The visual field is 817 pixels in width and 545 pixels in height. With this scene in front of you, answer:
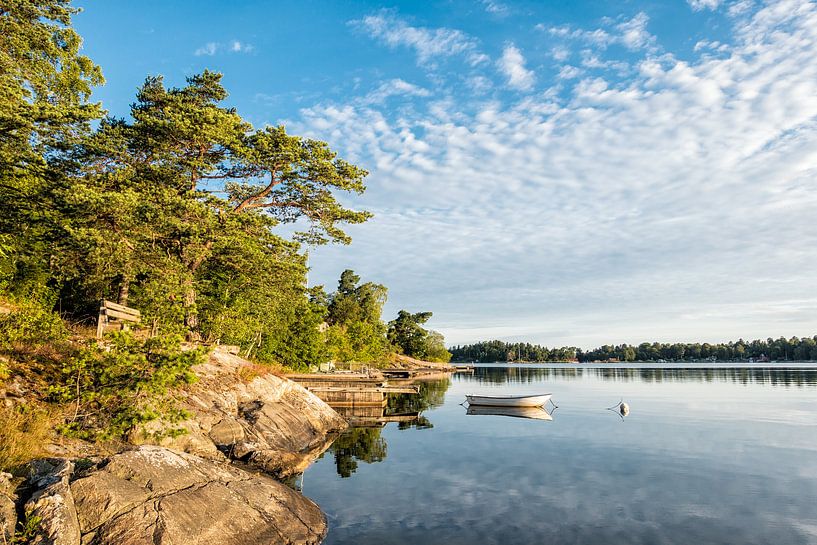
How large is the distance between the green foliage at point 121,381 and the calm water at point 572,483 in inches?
237

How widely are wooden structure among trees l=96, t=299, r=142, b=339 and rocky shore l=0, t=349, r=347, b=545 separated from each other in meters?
3.79

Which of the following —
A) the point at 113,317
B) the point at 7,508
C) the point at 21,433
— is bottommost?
the point at 7,508

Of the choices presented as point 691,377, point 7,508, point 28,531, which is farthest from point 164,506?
point 691,377

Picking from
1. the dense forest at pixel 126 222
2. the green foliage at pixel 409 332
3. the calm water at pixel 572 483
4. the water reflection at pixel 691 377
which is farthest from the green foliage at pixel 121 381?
the green foliage at pixel 409 332

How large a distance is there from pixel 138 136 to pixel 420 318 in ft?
400

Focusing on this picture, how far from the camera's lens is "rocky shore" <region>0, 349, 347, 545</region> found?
803 centimetres

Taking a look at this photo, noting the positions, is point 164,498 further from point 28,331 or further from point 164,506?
point 28,331

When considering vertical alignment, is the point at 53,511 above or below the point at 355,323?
below

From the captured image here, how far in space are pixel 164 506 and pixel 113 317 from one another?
34.1ft

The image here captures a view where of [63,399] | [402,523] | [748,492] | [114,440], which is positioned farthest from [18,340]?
[748,492]

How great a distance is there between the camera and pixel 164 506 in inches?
377

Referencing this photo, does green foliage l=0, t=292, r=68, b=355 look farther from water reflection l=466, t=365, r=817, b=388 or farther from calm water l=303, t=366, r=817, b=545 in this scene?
water reflection l=466, t=365, r=817, b=388

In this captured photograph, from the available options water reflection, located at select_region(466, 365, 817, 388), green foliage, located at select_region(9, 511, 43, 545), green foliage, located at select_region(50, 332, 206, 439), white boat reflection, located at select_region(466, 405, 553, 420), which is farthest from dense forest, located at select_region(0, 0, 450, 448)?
water reflection, located at select_region(466, 365, 817, 388)

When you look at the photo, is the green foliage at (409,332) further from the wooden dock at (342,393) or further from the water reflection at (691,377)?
the wooden dock at (342,393)
